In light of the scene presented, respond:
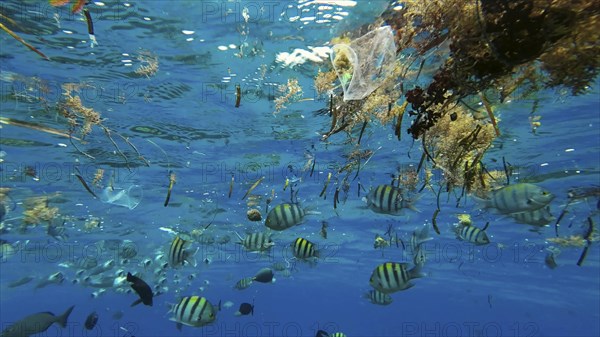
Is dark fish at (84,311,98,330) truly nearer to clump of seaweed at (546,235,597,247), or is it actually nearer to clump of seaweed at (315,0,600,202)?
clump of seaweed at (315,0,600,202)

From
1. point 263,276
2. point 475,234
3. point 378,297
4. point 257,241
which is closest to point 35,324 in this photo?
point 257,241

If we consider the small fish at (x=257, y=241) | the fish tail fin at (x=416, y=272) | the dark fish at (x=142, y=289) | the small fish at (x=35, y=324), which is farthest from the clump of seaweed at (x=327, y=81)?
the small fish at (x=35, y=324)

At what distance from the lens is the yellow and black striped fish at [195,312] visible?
7547 millimetres

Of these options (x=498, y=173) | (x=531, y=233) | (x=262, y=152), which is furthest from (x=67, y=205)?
(x=531, y=233)

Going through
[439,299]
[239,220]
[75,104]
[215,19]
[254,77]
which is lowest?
[439,299]

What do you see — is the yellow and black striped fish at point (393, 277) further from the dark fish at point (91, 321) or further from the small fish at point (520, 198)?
the dark fish at point (91, 321)

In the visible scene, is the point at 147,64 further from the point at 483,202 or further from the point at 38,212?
the point at 38,212

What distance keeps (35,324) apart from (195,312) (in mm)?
4220

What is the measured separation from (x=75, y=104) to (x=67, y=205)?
719 inches

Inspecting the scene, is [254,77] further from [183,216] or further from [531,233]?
[531,233]

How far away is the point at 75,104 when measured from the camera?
30.8 feet

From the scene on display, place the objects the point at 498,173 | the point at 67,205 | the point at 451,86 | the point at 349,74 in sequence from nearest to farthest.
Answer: the point at 451,86, the point at 349,74, the point at 498,173, the point at 67,205

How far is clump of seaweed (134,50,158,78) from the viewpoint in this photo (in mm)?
11453

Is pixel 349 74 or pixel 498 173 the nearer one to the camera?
pixel 349 74
